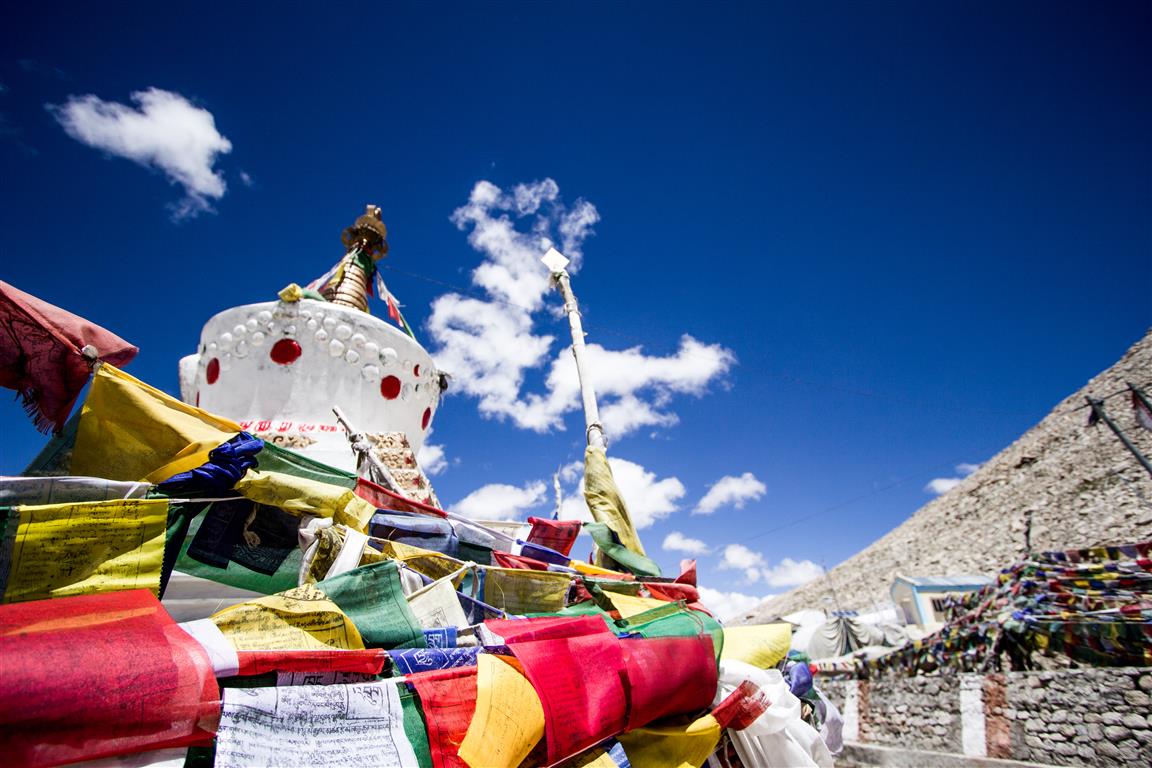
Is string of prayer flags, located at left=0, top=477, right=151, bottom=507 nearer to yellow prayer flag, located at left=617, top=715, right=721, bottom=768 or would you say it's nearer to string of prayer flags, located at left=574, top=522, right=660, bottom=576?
yellow prayer flag, located at left=617, top=715, right=721, bottom=768

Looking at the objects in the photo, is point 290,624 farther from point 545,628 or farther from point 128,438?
point 128,438

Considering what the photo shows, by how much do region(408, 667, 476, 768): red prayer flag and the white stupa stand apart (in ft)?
15.9

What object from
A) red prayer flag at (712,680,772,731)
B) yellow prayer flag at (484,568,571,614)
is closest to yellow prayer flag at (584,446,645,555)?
yellow prayer flag at (484,568,571,614)

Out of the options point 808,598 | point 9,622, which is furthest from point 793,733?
point 808,598

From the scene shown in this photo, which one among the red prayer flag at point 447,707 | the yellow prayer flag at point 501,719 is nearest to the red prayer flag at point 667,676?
the yellow prayer flag at point 501,719

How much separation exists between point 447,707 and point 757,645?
2.76 meters

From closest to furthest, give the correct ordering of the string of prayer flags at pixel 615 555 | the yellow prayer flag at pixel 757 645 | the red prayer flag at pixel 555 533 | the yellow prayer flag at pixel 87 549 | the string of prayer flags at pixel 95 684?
the string of prayer flags at pixel 95 684, the yellow prayer flag at pixel 87 549, the yellow prayer flag at pixel 757 645, the red prayer flag at pixel 555 533, the string of prayer flags at pixel 615 555

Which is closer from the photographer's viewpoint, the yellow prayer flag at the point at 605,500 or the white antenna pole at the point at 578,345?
the yellow prayer flag at the point at 605,500

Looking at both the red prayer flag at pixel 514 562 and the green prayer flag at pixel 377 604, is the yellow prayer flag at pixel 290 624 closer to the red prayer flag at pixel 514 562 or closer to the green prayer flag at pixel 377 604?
the green prayer flag at pixel 377 604

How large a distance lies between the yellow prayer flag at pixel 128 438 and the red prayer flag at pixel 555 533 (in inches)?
110

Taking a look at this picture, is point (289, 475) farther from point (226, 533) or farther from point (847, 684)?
point (847, 684)

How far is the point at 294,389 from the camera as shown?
7.20 meters

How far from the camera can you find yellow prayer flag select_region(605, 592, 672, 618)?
13.8 ft

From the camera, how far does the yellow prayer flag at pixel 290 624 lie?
2061 millimetres
